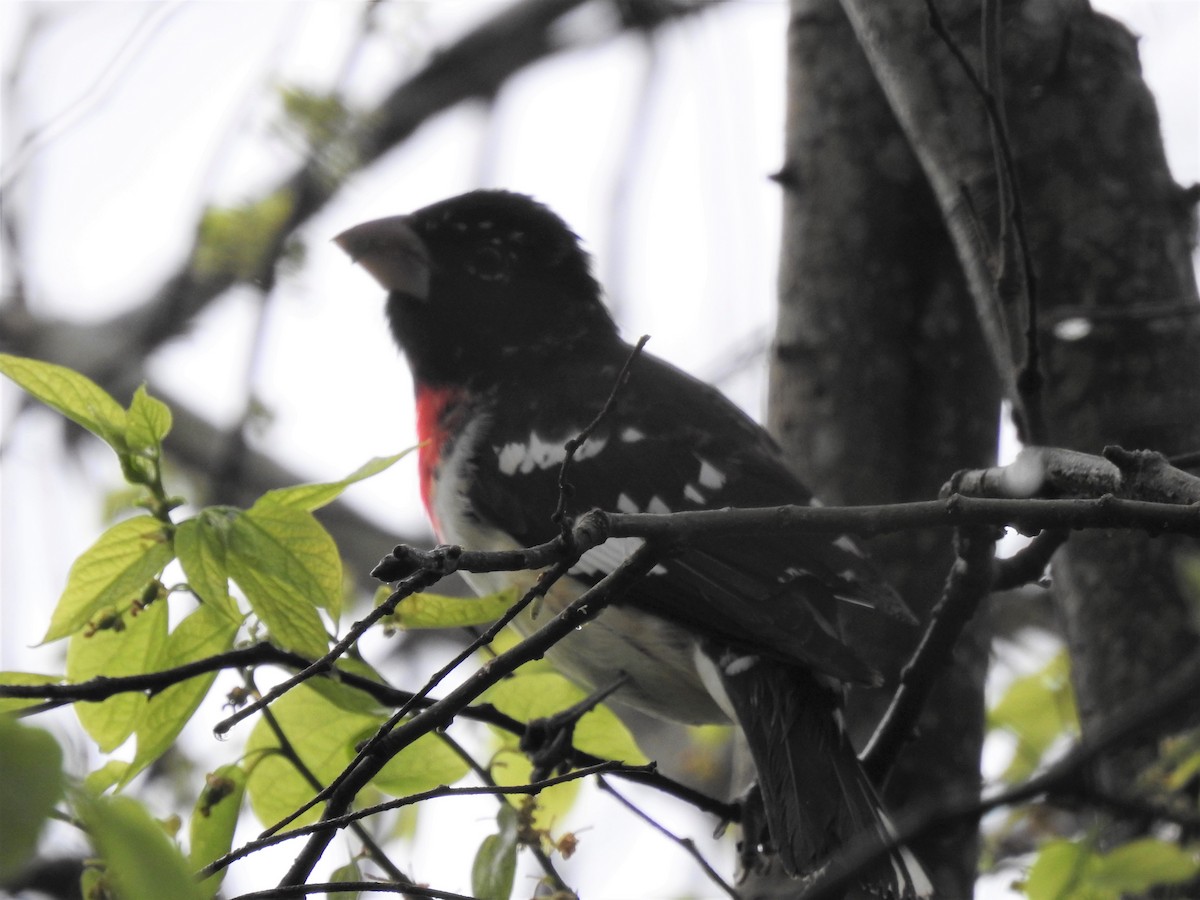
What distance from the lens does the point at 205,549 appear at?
67.7 inches

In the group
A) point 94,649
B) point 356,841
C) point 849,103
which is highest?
point 849,103

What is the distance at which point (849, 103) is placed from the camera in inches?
136

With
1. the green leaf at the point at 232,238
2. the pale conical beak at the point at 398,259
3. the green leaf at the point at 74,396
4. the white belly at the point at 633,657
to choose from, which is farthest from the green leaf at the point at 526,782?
the green leaf at the point at 232,238

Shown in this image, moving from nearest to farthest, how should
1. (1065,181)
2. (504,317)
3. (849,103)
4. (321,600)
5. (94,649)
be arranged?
(321,600) → (94,649) → (1065,181) → (849,103) → (504,317)

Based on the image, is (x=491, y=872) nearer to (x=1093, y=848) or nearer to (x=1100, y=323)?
(x=1093, y=848)

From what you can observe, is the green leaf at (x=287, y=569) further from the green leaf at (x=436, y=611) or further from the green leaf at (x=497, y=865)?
the green leaf at (x=497, y=865)

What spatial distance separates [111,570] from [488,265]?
2177 mm

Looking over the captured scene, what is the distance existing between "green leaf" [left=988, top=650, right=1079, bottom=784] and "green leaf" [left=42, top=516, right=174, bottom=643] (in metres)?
2.16

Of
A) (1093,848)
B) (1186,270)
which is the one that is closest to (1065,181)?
(1186,270)

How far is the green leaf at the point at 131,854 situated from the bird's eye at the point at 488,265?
2990mm

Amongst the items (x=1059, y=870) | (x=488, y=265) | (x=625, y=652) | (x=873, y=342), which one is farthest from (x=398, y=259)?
(x=1059, y=870)

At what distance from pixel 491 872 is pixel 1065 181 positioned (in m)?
1.98

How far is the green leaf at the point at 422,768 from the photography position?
2.07 m

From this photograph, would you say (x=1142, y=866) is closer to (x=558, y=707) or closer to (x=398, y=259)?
(x=558, y=707)
